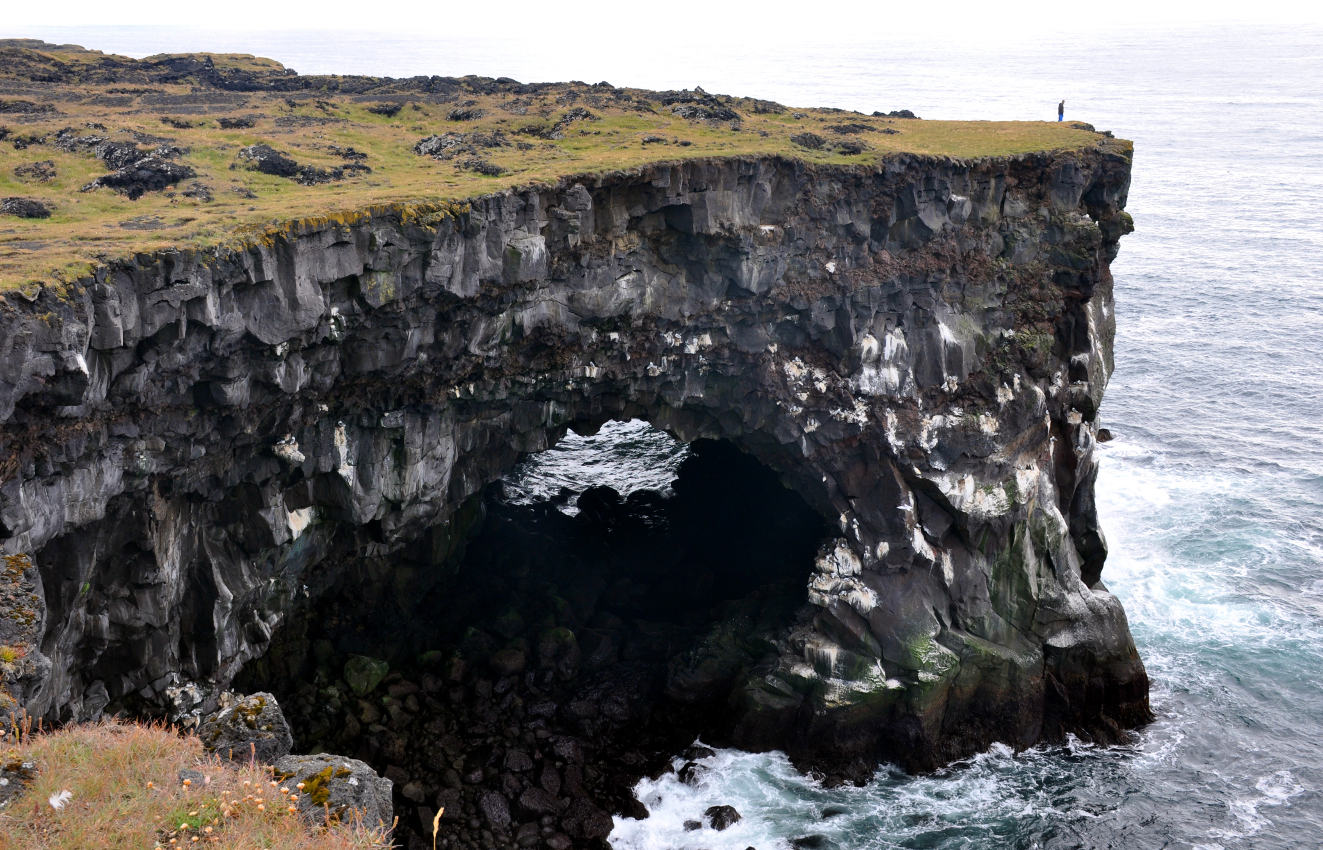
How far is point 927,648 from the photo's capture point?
41125mm

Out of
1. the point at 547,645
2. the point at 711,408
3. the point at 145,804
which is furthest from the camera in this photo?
the point at 547,645

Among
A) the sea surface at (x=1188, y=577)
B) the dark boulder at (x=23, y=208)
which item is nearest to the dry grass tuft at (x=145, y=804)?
the dark boulder at (x=23, y=208)

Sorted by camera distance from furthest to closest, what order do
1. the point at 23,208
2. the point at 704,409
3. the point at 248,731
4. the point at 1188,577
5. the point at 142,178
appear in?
1. the point at 1188,577
2. the point at 704,409
3. the point at 142,178
4. the point at 23,208
5. the point at 248,731

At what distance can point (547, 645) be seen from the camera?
144 feet

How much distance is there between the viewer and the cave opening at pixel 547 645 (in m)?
37.4

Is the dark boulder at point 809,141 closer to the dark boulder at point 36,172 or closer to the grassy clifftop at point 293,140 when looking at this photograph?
the grassy clifftop at point 293,140

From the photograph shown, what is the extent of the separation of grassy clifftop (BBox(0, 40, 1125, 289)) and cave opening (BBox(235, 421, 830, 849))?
16.5 metres

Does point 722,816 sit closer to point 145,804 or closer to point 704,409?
point 704,409

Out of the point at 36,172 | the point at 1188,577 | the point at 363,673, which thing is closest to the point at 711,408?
the point at 363,673

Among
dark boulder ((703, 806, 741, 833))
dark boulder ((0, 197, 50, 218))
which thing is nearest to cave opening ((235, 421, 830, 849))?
dark boulder ((703, 806, 741, 833))

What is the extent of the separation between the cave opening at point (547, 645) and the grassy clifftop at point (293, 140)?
16.5 m

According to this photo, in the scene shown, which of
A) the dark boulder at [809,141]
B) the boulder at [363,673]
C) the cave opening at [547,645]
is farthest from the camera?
the dark boulder at [809,141]

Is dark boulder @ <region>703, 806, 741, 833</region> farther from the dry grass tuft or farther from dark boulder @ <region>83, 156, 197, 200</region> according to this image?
dark boulder @ <region>83, 156, 197, 200</region>

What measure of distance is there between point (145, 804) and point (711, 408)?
30.7 metres
